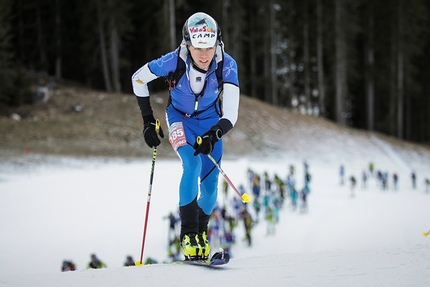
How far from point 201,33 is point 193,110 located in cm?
91

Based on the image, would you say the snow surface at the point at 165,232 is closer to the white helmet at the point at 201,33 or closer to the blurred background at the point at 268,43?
the white helmet at the point at 201,33

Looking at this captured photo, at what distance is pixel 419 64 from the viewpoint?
49.4m

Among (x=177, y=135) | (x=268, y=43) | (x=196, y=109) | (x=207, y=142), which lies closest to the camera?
(x=207, y=142)

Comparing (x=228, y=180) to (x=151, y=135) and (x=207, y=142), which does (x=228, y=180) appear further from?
(x=151, y=135)

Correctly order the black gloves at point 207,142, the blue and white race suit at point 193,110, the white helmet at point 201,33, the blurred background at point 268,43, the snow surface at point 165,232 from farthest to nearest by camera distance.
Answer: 1. the blurred background at point 268,43
2. the blue and white race suit at point 193,110
3. the white helmet at point 201,33
4. the black gloves at point 207,142
5. the snow surface at point 165,232

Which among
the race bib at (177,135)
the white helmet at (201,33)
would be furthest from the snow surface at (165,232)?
the white helmet at (201,33)

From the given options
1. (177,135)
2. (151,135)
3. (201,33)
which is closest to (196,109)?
(177,135)

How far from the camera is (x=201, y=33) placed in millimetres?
4762

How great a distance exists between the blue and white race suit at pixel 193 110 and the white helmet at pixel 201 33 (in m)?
0.22

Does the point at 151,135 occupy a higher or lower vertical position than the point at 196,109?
lower

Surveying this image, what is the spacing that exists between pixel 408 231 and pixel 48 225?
37.8 feet

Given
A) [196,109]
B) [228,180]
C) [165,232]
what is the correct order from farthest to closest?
[165,232] → [196,109] → [228,180]

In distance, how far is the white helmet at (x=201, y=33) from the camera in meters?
4.76

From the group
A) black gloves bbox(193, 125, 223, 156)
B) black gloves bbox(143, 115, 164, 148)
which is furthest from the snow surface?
black gloves bbox(143, 115, 164, 148)
